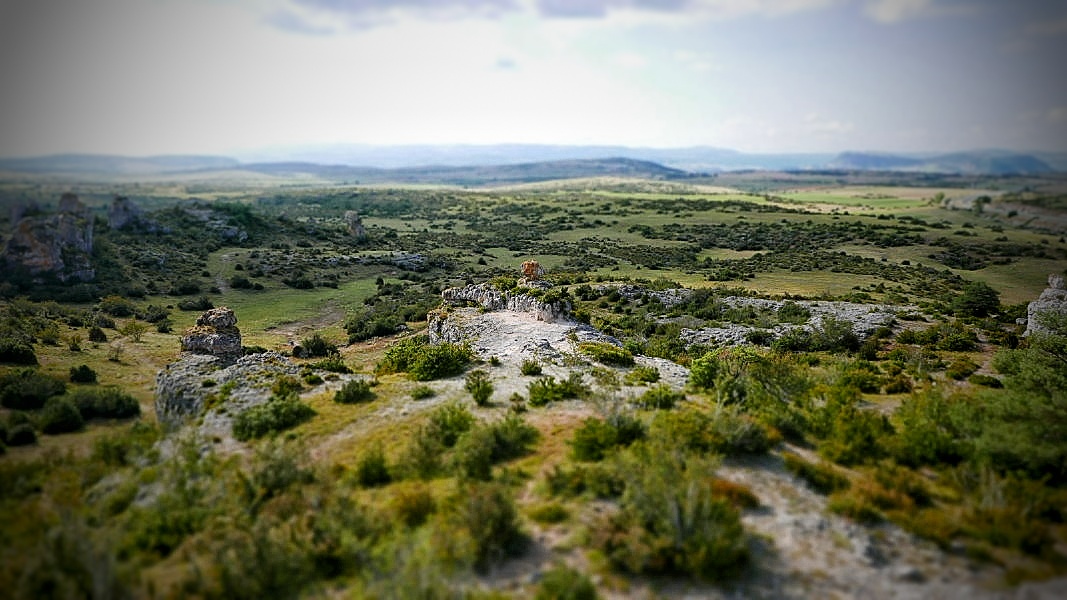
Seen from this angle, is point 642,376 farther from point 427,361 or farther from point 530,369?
point 427,361

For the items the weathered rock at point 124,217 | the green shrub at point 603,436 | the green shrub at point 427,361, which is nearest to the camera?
the green shrub at point 603,436

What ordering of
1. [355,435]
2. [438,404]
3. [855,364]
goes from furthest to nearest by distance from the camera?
[855,364], [438,404], [355,435]

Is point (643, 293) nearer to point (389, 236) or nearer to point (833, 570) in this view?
point (833, 570)

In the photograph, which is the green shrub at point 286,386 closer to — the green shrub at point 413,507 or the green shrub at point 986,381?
the green shrub at point 413,507

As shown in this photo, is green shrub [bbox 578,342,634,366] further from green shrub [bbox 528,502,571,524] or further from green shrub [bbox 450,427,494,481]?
green shrub [bbox 528,502,571,524]

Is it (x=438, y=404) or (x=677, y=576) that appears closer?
(x=677, y=576)

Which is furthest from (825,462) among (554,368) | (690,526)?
(554,368)

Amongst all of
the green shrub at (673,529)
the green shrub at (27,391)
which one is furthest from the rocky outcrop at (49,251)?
the green shrub at (673,529)
